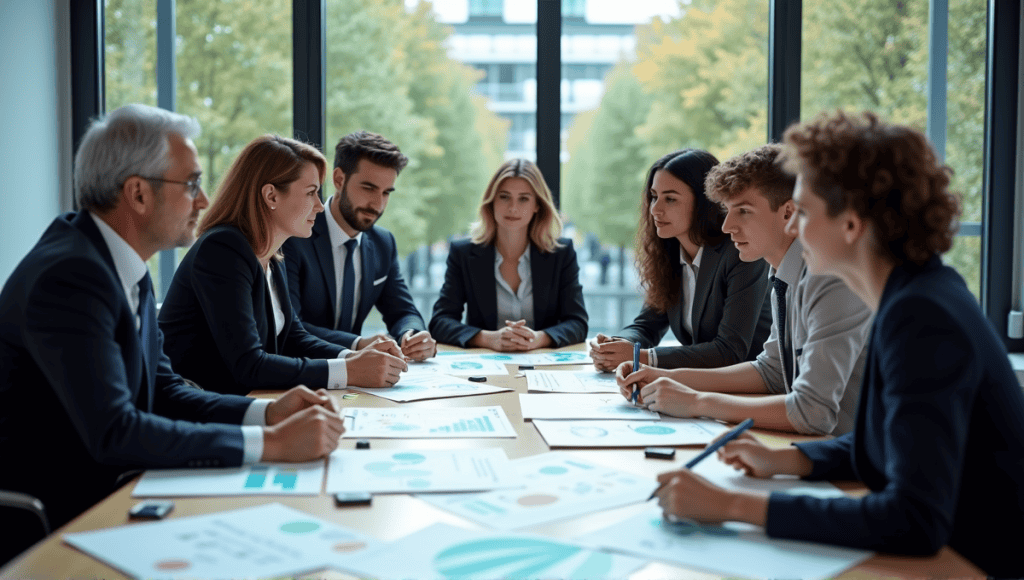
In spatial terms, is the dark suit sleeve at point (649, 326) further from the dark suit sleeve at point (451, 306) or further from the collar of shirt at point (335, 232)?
the collar of shirt at point (335, 232)

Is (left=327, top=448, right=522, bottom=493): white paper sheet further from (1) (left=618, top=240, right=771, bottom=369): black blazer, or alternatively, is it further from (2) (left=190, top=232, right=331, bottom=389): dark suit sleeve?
(1) (left=618, top=240, right=771, bottom=369): black blazer

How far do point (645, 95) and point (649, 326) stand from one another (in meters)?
2.30

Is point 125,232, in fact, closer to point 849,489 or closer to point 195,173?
point 195,173

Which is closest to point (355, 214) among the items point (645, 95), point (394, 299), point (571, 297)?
point (394, 299)

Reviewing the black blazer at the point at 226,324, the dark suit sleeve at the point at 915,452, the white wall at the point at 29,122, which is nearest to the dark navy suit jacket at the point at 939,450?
the dark suit sleeve at the point at 915,452

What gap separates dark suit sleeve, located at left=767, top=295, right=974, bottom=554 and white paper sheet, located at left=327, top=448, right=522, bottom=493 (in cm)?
50

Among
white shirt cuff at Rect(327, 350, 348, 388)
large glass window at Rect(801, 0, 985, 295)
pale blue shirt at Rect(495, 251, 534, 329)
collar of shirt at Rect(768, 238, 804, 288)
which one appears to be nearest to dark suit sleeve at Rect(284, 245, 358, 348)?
pale blue shirt at Rect(495, 251, 534, 329)

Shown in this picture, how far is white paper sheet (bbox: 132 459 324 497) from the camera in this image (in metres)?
1.29

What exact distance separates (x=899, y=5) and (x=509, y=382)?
3.30 metres

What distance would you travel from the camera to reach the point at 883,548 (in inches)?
41.6

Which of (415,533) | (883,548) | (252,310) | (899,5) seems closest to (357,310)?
(252,310)

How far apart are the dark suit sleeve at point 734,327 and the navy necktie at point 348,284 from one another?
1.47 meters

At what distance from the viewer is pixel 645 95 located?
5.04m

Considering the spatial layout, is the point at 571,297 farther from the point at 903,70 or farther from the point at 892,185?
the point at 892,185
